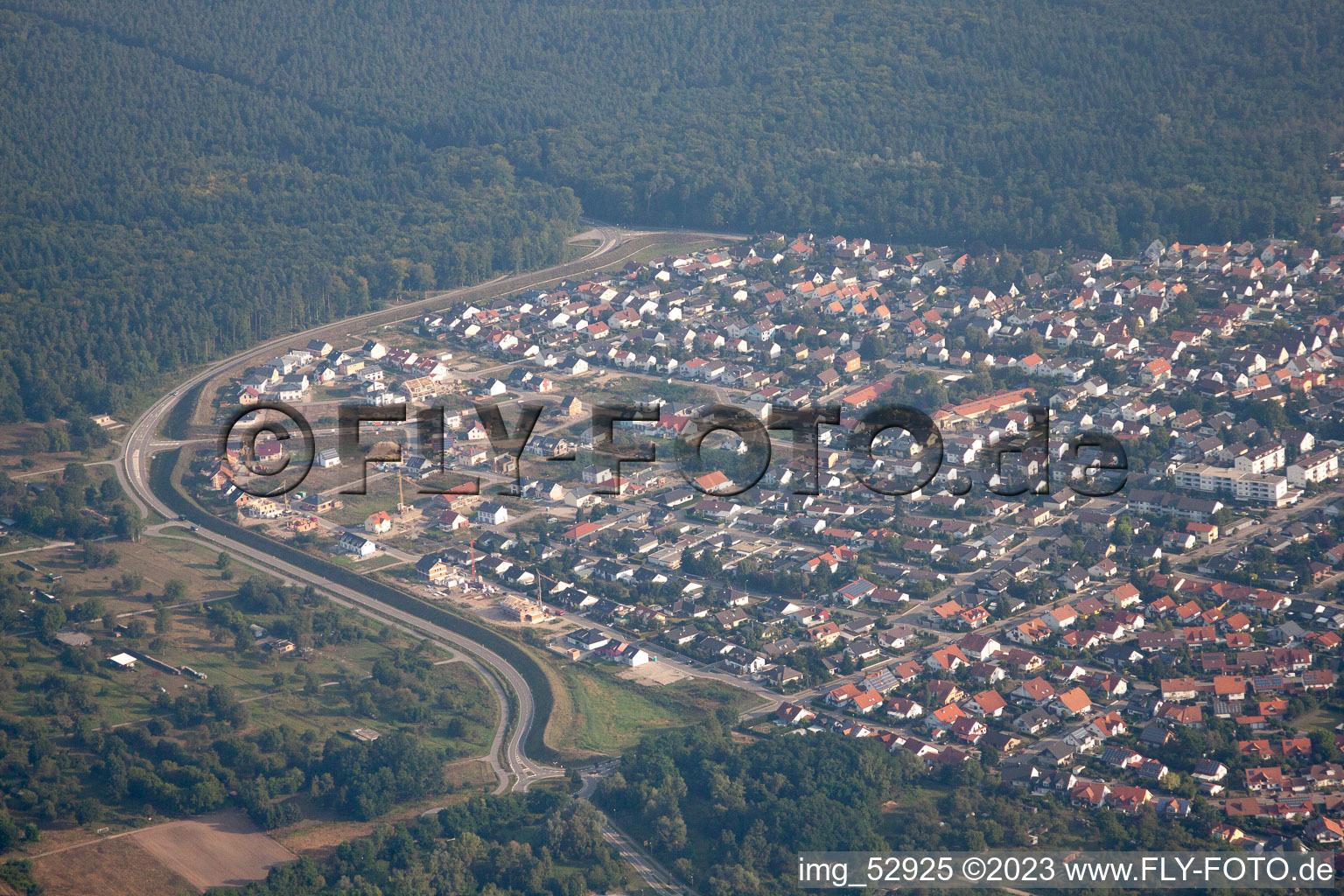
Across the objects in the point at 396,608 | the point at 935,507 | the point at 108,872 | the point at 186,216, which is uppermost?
the point at 186,216

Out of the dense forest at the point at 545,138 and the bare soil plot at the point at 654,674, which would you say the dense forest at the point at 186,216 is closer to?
the dense forest at the point at 545,138

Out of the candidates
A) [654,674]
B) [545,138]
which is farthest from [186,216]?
[654,674]

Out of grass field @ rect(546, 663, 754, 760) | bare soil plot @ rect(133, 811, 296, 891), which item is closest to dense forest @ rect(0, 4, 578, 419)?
grass field @ rect(546, 663, 754, 760)

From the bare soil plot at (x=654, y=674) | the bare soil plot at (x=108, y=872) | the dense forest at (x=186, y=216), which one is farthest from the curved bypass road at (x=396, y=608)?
the bare soil plot at (x=108, y=872)

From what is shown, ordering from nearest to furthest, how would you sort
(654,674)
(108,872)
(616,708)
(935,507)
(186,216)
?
(108,872)
(616,708)
(654,674)
(935,507)
(186,216)

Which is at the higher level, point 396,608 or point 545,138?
point 545,138

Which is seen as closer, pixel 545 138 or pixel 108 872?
pixel 108 872

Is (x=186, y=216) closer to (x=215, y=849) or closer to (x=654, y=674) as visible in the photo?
(x=654, y=674)
